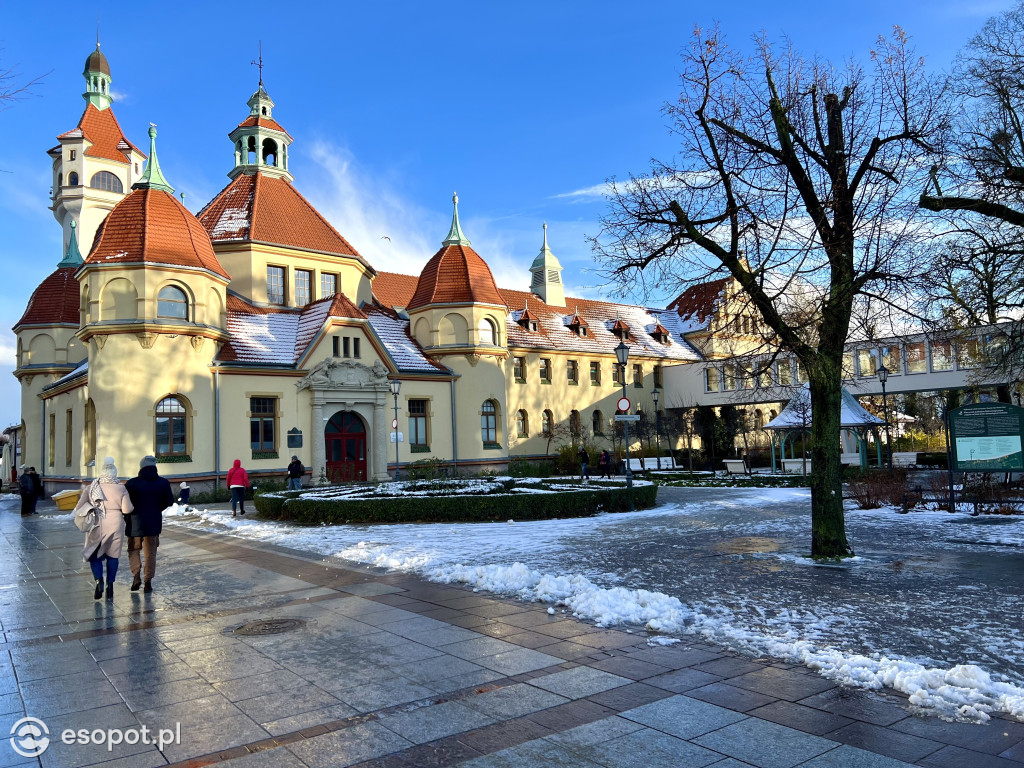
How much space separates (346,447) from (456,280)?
11054 millimetres

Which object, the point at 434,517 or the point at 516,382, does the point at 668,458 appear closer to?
the point at 516,382

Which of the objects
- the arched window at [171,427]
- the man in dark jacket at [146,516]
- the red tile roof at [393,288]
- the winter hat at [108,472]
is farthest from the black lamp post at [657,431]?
the winter hat at [108,472]

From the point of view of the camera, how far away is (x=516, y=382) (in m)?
46.4

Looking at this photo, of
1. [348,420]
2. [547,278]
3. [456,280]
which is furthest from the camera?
[547,278]

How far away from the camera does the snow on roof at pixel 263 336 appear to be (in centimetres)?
3160

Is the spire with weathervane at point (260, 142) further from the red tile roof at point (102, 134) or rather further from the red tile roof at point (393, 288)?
the red tile roof at point (102, 134)

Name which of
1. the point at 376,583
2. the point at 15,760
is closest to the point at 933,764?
the point at 15,760

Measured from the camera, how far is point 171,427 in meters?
28.9

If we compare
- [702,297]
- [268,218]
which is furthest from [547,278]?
[702,297]

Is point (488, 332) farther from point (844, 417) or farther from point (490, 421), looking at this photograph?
point (844, 417)

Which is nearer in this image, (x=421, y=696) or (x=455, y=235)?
(x=421, y=696)

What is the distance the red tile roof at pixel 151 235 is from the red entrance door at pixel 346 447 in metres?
8.29

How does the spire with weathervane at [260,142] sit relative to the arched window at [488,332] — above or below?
above

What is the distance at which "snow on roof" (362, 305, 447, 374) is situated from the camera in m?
37.0
